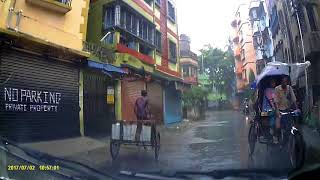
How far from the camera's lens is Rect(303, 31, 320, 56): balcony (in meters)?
2.01

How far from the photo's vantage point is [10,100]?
6.69ft

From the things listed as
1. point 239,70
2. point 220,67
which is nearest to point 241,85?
point 239,70

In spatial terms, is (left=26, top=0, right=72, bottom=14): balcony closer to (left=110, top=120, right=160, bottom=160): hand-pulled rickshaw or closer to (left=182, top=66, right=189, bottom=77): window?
(left=110, top=120, right=160, bottom=160): hand-pulled rickshaw

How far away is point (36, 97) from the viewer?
2.13 m

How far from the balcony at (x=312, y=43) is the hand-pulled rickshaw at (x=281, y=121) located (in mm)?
71

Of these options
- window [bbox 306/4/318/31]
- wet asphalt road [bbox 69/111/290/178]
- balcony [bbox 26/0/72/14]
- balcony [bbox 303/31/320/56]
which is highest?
balcony [bbox 26/0/72/14]

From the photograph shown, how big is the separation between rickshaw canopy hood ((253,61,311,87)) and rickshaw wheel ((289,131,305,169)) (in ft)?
1.00

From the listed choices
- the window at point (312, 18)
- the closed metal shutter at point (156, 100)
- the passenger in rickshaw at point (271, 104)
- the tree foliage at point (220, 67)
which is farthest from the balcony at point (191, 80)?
the window at point (312, 18)

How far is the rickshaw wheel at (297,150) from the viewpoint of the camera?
6.91ft

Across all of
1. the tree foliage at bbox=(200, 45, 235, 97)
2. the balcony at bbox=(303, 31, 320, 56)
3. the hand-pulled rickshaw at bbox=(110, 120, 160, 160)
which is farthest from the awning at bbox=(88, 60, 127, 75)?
the balcony at bbox=(303, 31, 320, 56)

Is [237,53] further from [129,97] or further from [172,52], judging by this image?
[129,97]

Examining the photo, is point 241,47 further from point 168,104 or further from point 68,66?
point 68,66

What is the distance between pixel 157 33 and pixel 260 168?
1117 millimetres

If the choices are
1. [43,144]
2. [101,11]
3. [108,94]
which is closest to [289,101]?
[108,94]
